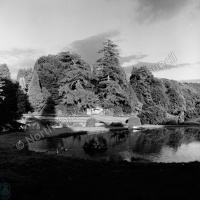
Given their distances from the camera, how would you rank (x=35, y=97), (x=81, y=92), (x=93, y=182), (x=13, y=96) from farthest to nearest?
(x=13, y=96) < (x=35, y=97) < (x=81, y=92) < (x=93, y=182)

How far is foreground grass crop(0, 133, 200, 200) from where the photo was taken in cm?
948

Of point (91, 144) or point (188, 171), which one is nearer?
point (188, 171)

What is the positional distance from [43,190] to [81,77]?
162ft

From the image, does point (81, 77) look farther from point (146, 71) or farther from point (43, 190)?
point (43, 190)

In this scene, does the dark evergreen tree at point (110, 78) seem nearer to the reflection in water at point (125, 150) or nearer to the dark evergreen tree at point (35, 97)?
the dark evergreen tree at point (35, 97)

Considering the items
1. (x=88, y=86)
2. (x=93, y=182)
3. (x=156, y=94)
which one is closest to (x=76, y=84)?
(x=88, y=86)

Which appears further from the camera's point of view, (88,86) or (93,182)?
(88,86)

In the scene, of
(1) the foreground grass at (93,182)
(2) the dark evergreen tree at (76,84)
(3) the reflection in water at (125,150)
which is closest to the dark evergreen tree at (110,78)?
(2) the dark evergreen tree at (76,84)

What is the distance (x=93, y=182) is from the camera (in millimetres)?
11477

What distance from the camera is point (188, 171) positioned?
534 inches

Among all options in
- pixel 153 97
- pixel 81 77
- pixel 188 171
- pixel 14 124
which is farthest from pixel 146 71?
pixel 188 171

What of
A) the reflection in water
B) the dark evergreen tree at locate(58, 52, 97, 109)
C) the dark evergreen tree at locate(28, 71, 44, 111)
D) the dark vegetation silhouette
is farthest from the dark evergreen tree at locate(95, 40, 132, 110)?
the reflection in water

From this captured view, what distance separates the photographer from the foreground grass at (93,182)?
9.48m

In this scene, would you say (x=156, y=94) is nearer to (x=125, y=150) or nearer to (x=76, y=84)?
(x=76, y=84)
